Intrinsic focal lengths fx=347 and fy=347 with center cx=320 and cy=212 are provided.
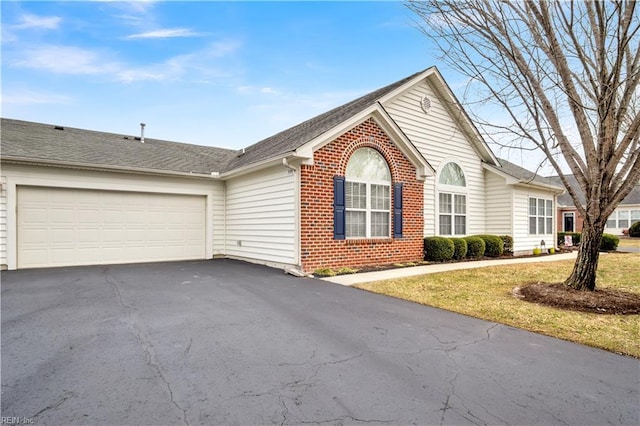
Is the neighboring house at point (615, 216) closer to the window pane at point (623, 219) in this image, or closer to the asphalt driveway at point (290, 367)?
the window pane at point (623, 219)

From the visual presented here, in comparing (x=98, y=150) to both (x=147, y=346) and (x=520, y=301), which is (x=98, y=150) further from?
(x=520, y=301)

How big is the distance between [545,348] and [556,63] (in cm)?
560

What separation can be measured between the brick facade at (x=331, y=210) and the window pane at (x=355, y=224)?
0.71ft

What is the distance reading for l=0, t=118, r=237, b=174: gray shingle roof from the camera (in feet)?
33.1

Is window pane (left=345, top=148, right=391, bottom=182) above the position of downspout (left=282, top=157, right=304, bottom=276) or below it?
above

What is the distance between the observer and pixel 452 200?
1362 centimetres

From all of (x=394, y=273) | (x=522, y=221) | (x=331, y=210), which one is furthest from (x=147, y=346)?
(x=522, y=221)

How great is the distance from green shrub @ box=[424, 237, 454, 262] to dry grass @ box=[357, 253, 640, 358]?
5.72 feet

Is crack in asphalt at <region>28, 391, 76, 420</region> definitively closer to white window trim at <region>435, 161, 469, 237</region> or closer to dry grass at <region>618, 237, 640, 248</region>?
white window trim at <region>435, 161, 469, 237</region>

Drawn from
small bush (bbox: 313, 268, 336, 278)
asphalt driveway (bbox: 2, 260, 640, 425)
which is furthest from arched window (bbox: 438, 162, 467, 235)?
asphalt driveway (bbox: 2, 260, 640, 425)

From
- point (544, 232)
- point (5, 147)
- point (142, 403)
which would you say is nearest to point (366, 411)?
point (142, 403)

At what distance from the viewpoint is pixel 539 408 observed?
8.77 ft

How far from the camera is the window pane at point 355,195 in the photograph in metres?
9.92

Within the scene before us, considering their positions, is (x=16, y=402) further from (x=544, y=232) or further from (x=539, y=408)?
(x=544, y=232)
